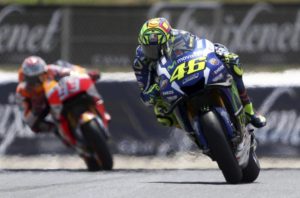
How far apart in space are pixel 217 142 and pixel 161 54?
103 cm

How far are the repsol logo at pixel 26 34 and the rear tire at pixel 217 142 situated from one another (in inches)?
274

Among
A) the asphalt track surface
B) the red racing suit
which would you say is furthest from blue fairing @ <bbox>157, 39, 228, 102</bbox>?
the red racing suit

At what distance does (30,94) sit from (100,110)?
0.85m

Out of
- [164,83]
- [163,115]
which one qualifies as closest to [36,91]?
[163,115]

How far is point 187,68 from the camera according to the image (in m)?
8.95

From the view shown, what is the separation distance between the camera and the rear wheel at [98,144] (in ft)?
41.5

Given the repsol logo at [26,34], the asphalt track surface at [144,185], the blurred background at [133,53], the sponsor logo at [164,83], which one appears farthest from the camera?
the repsol logo at [26,34]

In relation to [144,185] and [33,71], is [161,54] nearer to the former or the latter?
[144,185]

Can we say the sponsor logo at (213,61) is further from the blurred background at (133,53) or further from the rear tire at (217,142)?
the blurred background at (133,53)

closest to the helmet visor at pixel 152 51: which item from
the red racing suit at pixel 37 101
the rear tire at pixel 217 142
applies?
the rear tire at pixel 217 142

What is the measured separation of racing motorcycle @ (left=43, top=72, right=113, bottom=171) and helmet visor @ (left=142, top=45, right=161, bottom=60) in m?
3.65

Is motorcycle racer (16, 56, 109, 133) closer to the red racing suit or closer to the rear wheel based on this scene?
the red racing suit

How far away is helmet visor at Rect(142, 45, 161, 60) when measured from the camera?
924 centimetres

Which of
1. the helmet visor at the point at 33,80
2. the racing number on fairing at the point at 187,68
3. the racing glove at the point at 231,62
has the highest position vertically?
the racing number on fairing at the point at 187,68
